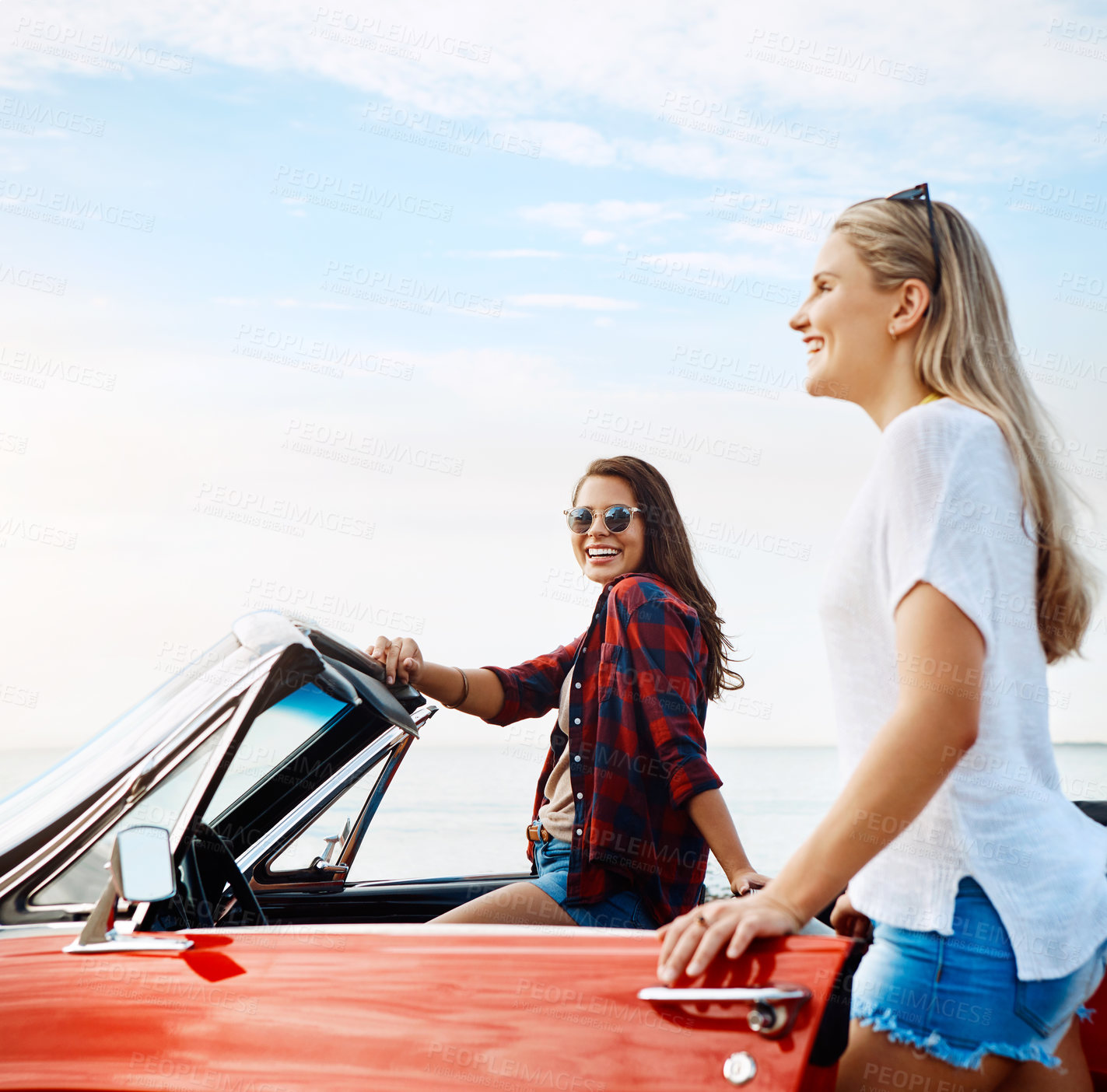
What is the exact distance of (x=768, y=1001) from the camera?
1.39 m

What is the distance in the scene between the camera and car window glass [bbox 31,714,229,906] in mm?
2209

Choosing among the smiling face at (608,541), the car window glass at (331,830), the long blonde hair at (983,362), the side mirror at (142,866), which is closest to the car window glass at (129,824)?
the side mirror at (142,866)

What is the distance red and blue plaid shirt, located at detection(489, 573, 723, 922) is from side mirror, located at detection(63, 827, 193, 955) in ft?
3.02

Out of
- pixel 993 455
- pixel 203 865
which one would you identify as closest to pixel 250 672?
pixel 203 865

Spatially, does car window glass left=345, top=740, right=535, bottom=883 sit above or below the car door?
below

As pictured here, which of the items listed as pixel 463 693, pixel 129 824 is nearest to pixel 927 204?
pixel 129 824

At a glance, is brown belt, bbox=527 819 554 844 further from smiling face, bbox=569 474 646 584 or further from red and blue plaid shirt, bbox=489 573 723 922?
smiling face, bbox=569 474 646 584

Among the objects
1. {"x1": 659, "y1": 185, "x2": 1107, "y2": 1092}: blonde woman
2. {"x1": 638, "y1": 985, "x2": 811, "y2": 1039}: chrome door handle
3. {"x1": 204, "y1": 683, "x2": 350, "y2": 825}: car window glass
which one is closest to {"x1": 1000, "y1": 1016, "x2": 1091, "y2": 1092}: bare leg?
{"x1": 659, "y1": 185, "x2": 1107, "y2": 1092}: blonde woman

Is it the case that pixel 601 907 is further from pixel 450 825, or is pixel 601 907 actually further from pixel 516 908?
pixel 450 825

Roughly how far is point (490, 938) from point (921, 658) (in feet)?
2.94

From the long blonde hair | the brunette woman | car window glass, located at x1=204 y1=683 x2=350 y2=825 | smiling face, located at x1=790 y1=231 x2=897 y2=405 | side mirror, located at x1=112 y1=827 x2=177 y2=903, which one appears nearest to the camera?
the long blonde hair

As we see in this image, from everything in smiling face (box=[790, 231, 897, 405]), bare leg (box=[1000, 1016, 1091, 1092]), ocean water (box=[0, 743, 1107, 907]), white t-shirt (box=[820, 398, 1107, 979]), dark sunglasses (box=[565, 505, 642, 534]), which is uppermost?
smiling face (box=[790, 231, 897, 405])

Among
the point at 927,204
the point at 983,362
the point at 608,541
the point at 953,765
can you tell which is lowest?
the point at 953,765

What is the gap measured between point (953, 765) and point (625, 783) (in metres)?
1.41
